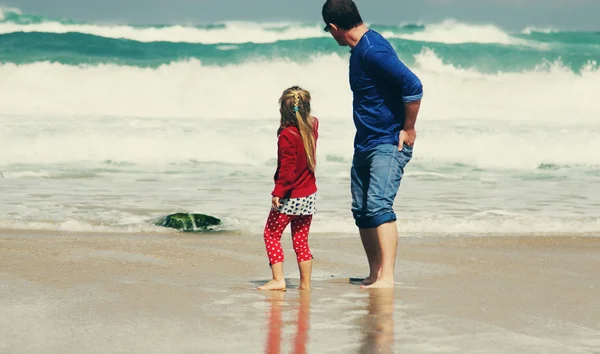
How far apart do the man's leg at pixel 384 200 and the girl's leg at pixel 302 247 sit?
33cm

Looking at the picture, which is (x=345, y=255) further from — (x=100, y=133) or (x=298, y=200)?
(x=100, y=133)

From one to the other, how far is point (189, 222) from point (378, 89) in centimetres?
317

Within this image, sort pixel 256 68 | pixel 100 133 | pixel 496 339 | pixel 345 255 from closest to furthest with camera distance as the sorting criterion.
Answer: pixel 496 339
pixel 345 255
pixel 100 133
pixel 256 68

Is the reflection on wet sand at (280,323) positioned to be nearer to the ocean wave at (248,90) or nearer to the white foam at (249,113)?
the white foam at (249,113)

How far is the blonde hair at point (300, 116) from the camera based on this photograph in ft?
16.1

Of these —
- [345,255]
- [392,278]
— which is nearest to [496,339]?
[392,278]

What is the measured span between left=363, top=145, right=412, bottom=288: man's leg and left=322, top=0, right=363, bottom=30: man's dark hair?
0.67m

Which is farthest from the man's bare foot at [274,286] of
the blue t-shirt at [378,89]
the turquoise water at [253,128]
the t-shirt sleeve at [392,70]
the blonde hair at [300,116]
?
the turquoise water at [253,128]

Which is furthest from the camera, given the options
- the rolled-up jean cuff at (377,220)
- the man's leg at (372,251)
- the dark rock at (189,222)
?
the dark rock at (189,222)

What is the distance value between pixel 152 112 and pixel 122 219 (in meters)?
16.1

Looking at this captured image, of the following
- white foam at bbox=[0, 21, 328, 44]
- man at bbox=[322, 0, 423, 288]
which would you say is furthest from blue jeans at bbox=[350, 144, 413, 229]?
white foam at bbox=[0, 21, 328, 44]

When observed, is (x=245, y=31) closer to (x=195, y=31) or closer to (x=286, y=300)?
(x=195, y=31)

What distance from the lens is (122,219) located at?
320 inches

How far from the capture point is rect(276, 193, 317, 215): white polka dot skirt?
500cm
